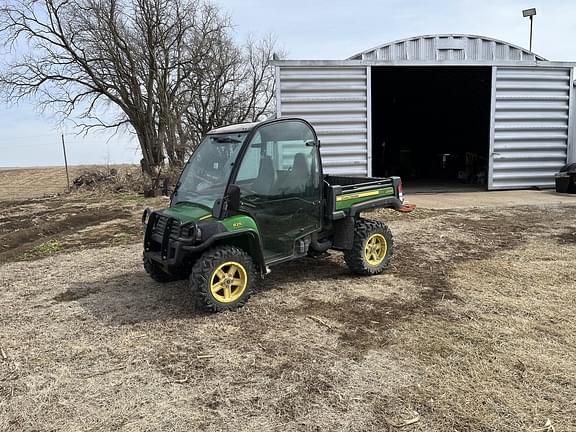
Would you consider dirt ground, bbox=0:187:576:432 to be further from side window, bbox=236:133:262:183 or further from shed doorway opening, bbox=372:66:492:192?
shed doorway opening, bbox=372:66:492:192

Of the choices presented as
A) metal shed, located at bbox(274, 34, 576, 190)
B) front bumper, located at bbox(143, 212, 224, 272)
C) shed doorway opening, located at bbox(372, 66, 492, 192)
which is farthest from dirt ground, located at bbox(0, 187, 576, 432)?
shed doorway opening, located at bbox(372, 66, 492, 192)

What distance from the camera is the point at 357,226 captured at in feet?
18.2

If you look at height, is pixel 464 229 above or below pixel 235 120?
below

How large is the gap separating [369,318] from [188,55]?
2130 cm

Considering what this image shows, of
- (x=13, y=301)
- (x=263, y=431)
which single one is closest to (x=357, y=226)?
(x=263, y=431)

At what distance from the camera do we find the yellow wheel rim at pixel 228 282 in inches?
170

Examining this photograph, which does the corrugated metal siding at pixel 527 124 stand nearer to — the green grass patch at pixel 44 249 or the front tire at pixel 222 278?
the front tire at pixel 222 278

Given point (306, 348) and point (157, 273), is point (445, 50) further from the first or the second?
point (306, 348)

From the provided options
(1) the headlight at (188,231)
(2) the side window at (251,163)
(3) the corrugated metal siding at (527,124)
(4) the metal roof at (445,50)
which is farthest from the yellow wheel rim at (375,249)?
(3) the corrugated metal siding at (527,124)

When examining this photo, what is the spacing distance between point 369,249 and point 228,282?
1.98 m

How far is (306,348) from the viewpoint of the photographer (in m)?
3.67

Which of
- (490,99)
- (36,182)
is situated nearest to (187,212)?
(490,99)

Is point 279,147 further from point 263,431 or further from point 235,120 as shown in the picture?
point 235,120

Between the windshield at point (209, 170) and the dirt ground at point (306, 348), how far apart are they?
1.08 metres
